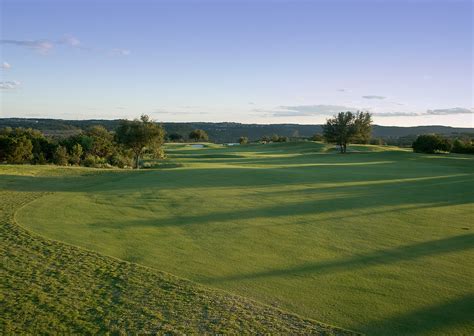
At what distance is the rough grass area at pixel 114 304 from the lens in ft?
21.7

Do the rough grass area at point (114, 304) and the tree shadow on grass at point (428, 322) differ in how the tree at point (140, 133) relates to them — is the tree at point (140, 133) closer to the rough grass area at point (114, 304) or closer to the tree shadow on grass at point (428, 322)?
the rough grass area at point (114, 304)

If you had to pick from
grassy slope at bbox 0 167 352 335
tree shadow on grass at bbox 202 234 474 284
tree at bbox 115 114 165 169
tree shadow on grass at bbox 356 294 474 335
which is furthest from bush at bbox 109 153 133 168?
tree shadow on grass at bbox 356 294 474 335

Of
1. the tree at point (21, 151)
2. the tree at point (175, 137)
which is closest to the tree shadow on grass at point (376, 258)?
the tree at point (21, 151)

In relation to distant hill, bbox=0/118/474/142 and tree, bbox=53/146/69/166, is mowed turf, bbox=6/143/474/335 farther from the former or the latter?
distant hill, bbox=0/118/474/142

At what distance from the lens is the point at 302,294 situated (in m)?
7.89

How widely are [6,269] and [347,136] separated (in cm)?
5466

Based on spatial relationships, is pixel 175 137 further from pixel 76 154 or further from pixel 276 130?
pixel 76 154

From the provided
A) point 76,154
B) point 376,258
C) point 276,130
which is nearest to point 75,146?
point 76,154

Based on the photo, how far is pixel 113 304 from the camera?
739 cm

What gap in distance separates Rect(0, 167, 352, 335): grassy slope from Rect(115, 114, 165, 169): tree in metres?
33.2

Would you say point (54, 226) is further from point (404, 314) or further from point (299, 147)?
point (299, 147)

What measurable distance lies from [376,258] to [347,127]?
5135 centimetres

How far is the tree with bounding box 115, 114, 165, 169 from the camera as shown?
139 feet

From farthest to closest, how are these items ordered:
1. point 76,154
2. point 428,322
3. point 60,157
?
point 76,154 → point 60,157 → point 428,322
